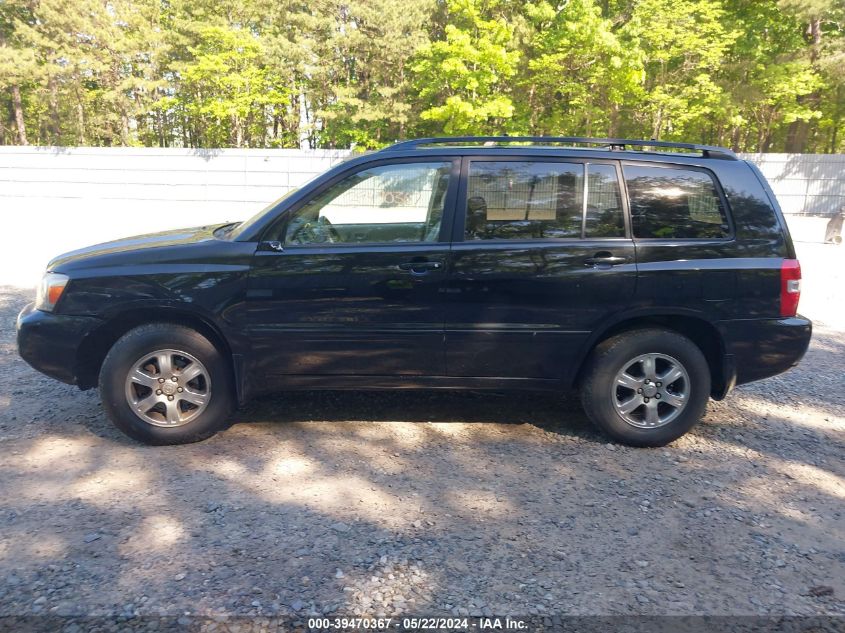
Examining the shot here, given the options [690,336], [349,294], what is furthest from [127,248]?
[690,336]

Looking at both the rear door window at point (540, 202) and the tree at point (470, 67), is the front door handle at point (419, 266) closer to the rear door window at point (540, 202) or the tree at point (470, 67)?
the rear door window at point (540, 202)

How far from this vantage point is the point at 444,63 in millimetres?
24781

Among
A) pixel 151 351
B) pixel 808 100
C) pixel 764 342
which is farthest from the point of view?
pixel 808 100

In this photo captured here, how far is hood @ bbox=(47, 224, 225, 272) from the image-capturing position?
416cm

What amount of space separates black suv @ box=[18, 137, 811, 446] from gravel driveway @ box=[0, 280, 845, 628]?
38 centimetres

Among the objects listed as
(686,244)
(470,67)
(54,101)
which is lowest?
(686,244)

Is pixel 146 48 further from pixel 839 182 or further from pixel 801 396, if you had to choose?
pixel 801 396

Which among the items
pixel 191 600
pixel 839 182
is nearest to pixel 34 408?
pixel 191 600

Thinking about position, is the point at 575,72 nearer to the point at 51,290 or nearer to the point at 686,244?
the point at 686,244

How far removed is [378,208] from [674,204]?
193cm

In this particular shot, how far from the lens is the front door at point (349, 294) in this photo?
405 cm

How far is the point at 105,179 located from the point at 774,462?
27186 millimetres

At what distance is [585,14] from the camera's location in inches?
935

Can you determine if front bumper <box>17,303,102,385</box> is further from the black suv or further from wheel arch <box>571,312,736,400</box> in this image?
wheel arch <box>571,312,736,400</box>
